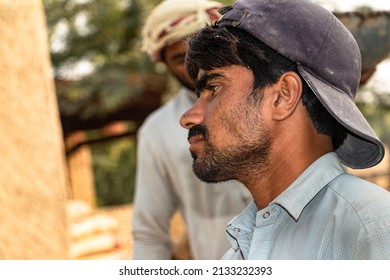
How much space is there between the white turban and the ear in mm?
1828

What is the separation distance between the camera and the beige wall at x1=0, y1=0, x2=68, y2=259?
3766mm

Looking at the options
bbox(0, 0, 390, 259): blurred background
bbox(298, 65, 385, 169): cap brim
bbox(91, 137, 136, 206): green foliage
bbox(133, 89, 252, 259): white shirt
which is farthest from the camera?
bbox(91, 137, 136, 206): green foliage

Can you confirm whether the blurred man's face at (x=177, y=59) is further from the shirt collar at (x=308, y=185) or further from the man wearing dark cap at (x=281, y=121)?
the shirt collar at (x=308, y=185)

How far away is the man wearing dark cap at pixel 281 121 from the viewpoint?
1722 millimetres

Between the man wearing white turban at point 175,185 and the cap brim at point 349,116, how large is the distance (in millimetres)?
1512

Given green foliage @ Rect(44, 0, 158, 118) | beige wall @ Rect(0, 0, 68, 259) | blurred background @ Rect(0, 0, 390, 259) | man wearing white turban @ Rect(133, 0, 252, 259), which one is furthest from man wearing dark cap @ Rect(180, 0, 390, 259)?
green foliage @ Rect(44, 0, 158, 118)

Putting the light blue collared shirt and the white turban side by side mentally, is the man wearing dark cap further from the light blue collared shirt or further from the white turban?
the white turban

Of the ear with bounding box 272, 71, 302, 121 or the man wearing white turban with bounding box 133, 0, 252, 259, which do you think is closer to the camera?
the ear with bounding box 272, 71, 302, 121

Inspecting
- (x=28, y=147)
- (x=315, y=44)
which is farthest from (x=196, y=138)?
(x=28, y=147)

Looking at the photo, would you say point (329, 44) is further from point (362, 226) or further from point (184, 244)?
point (184, 244)

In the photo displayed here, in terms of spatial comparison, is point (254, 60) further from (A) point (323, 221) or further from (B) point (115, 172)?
(B) point (115, 172)

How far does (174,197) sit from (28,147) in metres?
0.82
